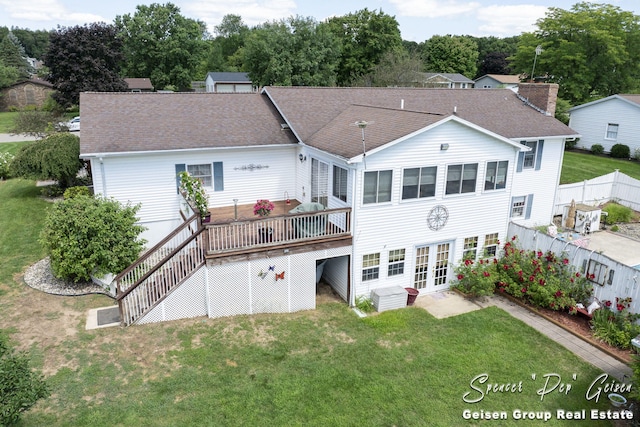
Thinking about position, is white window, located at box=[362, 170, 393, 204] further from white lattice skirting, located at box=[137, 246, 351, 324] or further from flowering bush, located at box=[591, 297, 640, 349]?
flowering bush, located at box=[591, 297, 640, 349]

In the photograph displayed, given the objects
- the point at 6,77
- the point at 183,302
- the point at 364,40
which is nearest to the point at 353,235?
the point at 183,302

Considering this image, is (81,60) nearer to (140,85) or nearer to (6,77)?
(140,85)

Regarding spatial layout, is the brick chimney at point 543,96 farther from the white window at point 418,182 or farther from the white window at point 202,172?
the white window at point 202,172

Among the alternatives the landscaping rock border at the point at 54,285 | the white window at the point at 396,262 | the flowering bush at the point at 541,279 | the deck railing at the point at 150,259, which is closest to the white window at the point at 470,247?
the flowering bush at the point at 541,279

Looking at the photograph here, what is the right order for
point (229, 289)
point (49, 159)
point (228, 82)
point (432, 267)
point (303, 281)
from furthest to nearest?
point (228, 82) → point (49, 159) → point (432, 267) → point (303, 281) → point (229, 289)

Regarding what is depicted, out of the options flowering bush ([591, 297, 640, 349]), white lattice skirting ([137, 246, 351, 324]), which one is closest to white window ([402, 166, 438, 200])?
white lattice skirting ([137, 246, 351, 324])

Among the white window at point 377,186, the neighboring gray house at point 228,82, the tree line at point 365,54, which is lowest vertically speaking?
the white window at point 377,186
